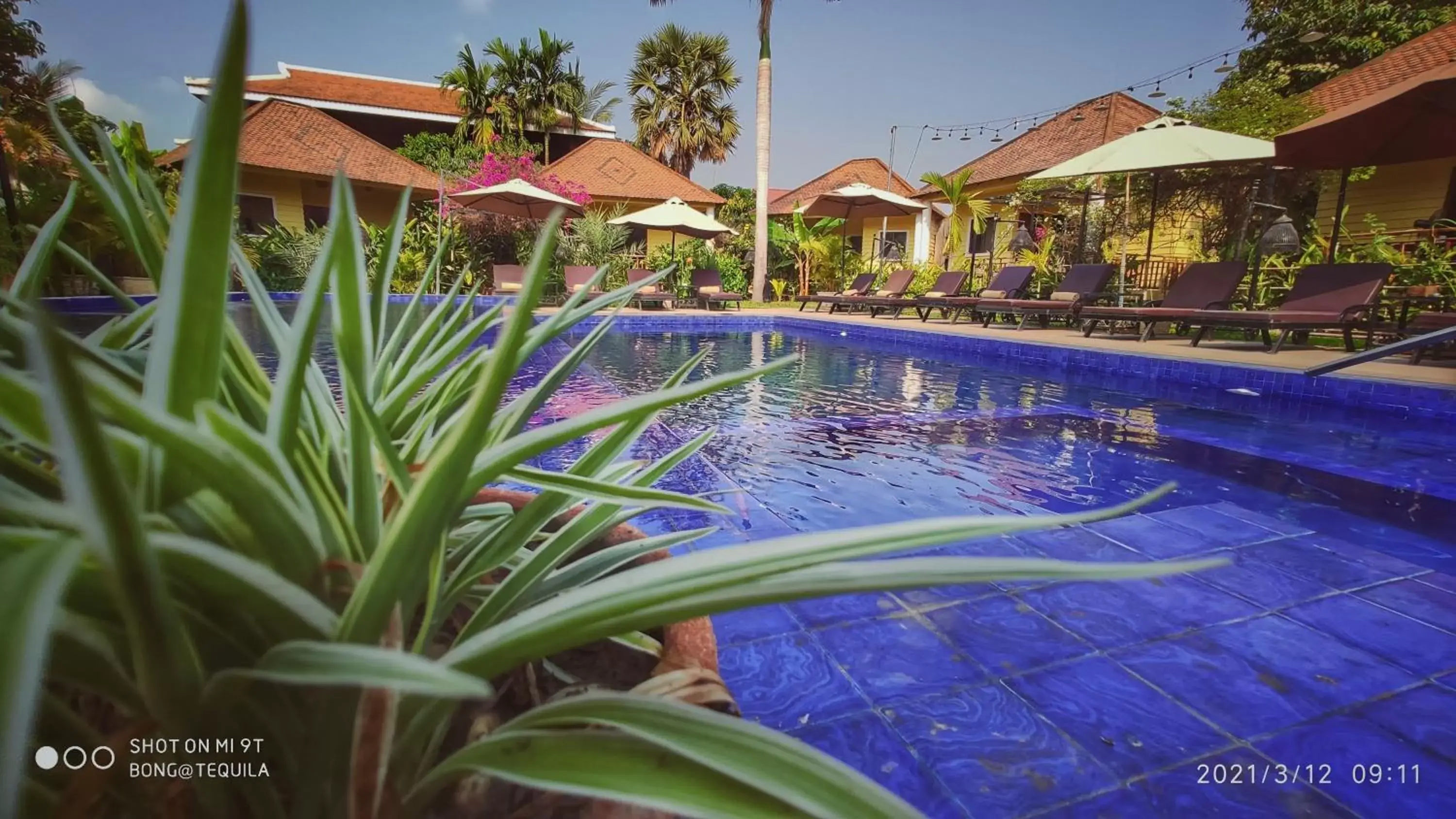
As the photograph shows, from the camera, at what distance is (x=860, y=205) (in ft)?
48.2

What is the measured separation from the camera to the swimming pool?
1.45 metres

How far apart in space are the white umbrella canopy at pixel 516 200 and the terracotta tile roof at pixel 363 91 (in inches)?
391

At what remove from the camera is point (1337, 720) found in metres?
1.61

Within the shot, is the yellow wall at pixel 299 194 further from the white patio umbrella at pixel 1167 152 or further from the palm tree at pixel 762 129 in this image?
the white patio umbrella at pixel 1167 152

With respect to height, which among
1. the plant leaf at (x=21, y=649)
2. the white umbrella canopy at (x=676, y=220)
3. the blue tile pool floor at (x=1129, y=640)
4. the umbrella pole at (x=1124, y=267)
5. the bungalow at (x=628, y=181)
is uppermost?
the bungalow at (x=628, y=181)

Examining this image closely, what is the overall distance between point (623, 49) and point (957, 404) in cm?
2676

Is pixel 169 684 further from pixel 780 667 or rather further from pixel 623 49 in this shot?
pixel 623 49

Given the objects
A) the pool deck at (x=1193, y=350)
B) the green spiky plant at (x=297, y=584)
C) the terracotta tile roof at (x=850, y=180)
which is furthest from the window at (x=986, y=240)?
the green spiky plant at (x=297, y=584)

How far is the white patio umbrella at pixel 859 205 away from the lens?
46.6ft

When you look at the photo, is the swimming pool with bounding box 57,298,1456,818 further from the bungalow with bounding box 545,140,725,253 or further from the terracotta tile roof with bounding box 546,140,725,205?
the terracotta tile roof with bounding box 546,140,725,205

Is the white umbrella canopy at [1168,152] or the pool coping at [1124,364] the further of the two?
the white umbrella canopy at [1168,152]

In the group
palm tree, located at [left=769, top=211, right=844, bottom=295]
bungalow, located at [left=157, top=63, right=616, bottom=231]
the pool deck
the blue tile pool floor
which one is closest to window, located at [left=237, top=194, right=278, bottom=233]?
bungalow, located at [left=157, top=63, right=616, bottom=231]

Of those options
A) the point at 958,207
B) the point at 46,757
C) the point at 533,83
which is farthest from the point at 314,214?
the point at 46,757

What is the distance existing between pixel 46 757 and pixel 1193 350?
8.89m
